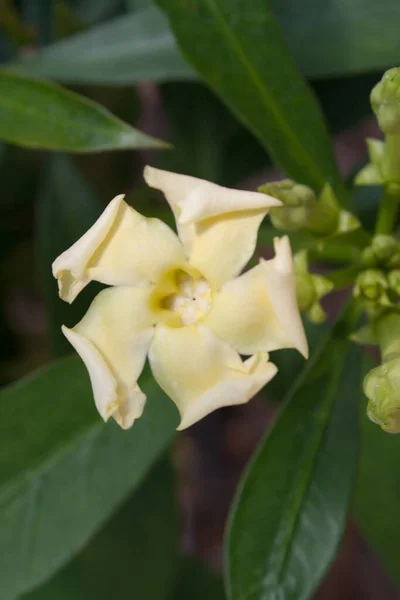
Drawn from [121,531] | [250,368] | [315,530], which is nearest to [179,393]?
[250,368]

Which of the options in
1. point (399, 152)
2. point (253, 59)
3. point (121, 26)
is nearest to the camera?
point (399, 152)

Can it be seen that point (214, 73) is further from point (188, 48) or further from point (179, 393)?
point (179, 393)

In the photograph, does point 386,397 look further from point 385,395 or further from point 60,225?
point 60,225

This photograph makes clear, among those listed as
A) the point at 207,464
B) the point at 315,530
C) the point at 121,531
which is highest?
the point at 315,530

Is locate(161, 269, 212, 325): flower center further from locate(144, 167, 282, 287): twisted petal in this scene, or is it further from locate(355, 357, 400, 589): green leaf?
locate(355, 357, 400, 589): green leaf

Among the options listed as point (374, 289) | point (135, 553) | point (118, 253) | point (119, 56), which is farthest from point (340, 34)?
point (135, 553)

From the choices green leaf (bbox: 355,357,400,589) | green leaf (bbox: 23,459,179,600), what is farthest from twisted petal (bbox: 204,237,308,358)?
green leaf (bbox: 23,459,179,600)
